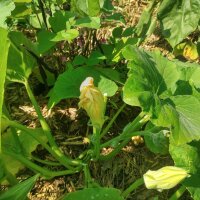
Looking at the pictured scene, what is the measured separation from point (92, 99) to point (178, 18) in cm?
80

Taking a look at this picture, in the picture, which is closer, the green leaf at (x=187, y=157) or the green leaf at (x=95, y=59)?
the green leaf at (x=187, y=157)

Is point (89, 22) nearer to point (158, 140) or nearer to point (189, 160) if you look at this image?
point (158, 140)

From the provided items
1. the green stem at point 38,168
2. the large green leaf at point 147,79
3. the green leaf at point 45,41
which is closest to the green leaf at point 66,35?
the green leaf at point 45,41

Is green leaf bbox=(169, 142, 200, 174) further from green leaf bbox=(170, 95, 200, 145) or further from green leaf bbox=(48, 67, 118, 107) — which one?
green leaf bbox=(48, 67, 118, 107)

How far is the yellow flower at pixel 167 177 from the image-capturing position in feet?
3.76

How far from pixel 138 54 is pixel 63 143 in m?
0.59

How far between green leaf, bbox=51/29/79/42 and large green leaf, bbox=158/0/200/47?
52 cm

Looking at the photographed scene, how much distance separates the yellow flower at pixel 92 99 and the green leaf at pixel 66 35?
0.96 ft

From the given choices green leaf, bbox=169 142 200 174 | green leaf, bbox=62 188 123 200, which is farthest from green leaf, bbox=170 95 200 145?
green leaf, bbox=62 188 123 200

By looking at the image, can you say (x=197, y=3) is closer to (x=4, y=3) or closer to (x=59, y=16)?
(x=59, y=16)

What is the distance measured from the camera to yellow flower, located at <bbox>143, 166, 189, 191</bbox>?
114 centimetres

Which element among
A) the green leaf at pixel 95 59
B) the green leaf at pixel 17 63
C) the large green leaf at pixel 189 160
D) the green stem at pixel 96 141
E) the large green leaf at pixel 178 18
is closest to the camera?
the large green leaf at pixel 189 160

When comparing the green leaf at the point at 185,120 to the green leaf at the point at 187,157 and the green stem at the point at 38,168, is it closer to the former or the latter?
the green leaf at the point at 187,157

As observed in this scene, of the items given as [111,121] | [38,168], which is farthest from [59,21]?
[38,168]
